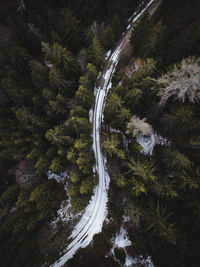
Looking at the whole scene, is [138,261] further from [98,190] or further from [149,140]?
[149,140]

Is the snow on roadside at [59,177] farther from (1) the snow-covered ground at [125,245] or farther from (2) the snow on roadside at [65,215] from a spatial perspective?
(1) the snow-covered ground at [125,245]

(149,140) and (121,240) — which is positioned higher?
(149,140)

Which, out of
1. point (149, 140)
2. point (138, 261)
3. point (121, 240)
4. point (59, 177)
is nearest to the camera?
point (138, 261)

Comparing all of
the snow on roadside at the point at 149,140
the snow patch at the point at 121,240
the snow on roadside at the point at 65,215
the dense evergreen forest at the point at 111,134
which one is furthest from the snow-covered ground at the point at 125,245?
the snow on roadside at the point at 149,140

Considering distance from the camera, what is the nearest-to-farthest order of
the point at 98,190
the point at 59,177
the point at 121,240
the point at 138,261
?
the point at 138,261
the point at 121,240
the point at 98,190
the point at 59,177

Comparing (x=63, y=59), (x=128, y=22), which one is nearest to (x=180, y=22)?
(x=128, y=22)

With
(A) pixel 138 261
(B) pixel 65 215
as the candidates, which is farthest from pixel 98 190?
(A) pixel 138 261

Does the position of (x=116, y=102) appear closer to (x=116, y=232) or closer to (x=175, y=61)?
(x=175, y=61)
